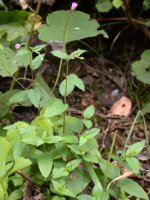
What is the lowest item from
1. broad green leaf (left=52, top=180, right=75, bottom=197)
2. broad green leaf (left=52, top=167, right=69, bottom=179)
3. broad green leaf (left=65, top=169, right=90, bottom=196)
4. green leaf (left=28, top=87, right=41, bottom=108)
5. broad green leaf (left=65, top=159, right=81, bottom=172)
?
broad green leaf (left=65, top=169, right=90, bottom=196)

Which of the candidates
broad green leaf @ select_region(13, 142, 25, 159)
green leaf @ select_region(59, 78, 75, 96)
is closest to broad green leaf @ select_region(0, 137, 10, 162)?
broad green leaf @ select_region(13, 142, 25, 159)

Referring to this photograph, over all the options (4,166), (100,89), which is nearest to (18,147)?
(4,166)

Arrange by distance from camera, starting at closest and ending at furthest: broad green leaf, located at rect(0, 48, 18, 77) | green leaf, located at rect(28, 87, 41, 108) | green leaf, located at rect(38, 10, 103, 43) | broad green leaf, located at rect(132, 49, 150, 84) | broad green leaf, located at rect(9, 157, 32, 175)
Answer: broad green leaf, located at rect(9, 157, 32, 175), green leaf, located at rect(28, 87, 41, 108), broad green leaf, located at rect(0, 48, 18, 77), green leaf, located at rect(38, 10, 103, 43), broad green leaf, located at rect(132, 49, 150, 84)

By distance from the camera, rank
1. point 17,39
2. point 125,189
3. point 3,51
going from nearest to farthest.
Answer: point 125,189, point 3,51, point 17,39

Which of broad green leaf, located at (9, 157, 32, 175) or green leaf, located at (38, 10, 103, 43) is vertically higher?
green leaf, located at (38, 10, 103, 43)

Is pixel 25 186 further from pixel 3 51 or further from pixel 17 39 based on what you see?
pixel 17 39

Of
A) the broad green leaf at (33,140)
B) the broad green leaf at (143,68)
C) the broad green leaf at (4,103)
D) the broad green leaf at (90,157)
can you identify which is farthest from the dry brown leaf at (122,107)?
the broad green leaf at (33,140)

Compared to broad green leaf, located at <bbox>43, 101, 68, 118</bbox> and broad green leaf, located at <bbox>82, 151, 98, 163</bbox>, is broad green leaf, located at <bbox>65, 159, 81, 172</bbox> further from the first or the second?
broad green leaf, located at <bbox>43, 101, 68, 118</bbox>
